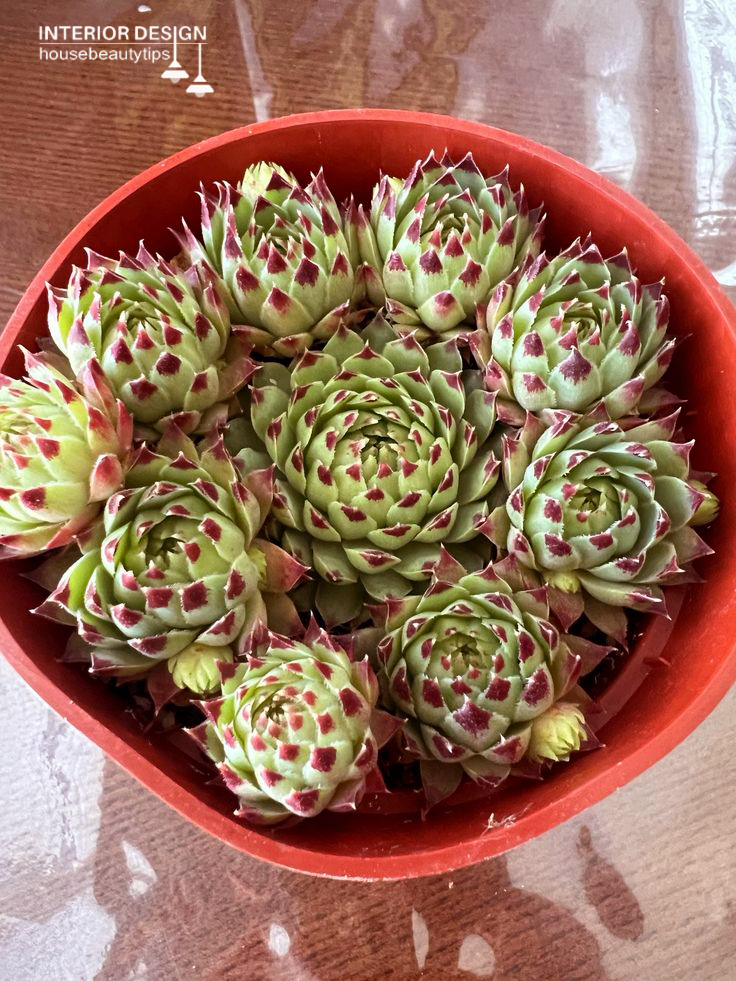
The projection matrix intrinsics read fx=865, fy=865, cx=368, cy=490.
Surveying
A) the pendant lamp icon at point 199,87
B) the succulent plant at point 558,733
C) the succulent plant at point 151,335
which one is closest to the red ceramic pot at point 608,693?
the succulent plant at point 558,733

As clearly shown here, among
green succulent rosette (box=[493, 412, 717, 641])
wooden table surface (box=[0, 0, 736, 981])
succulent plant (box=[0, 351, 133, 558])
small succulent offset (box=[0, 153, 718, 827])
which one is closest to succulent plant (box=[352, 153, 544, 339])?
small succulent offset (box=[0, 153, 718, 827])

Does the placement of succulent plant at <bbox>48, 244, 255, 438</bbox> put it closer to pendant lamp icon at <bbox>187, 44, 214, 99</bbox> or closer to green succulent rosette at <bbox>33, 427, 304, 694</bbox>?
green succulent rosette at <bbox>33, 427, 304, 694</bbox>

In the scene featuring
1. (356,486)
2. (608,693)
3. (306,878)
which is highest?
(356,486)

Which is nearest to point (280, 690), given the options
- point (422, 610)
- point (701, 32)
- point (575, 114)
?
point (422, 610)

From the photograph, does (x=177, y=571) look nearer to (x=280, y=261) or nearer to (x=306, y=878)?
(x=280, y=261)

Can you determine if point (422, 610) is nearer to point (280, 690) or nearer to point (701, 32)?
point (280, 690)

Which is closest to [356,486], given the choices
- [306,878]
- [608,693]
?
[608,693]

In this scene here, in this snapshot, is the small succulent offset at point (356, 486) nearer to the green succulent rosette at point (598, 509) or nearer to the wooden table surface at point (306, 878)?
the green succulent rosette at point (598, 509)
